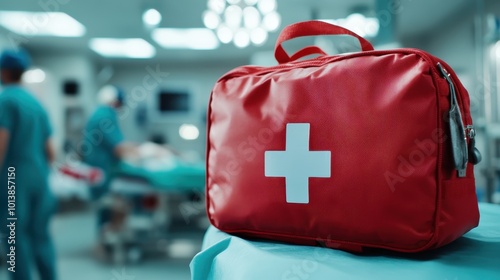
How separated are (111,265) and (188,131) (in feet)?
8.17

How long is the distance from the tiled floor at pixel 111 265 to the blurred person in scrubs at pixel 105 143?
354 mm

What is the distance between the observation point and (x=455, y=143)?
373mm

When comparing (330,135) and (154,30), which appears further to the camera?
(154,30)

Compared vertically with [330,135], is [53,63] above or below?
above

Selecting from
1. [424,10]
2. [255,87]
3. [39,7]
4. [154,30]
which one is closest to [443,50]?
[424,10]

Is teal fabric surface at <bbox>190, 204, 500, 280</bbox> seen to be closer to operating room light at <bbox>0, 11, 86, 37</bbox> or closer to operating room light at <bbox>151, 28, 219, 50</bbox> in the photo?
operating room light at <bbox>0, 11, 86, 37</bbox>

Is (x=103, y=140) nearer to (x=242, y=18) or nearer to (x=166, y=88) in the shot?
(x=242, y=18)

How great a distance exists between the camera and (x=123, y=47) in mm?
4316

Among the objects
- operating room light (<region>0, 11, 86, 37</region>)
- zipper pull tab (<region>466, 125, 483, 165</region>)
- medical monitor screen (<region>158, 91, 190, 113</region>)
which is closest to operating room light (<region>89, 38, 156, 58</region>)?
operating room light (<region>0, 11, 86, 37</region>)

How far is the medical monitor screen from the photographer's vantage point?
13.9 ft

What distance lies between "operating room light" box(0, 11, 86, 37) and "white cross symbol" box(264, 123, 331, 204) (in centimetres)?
333

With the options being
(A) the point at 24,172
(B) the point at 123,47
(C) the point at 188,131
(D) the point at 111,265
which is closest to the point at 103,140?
(D) the point at 111,265

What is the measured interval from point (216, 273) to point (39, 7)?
3.39m

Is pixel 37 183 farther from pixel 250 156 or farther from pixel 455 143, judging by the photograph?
pixel 455 143
